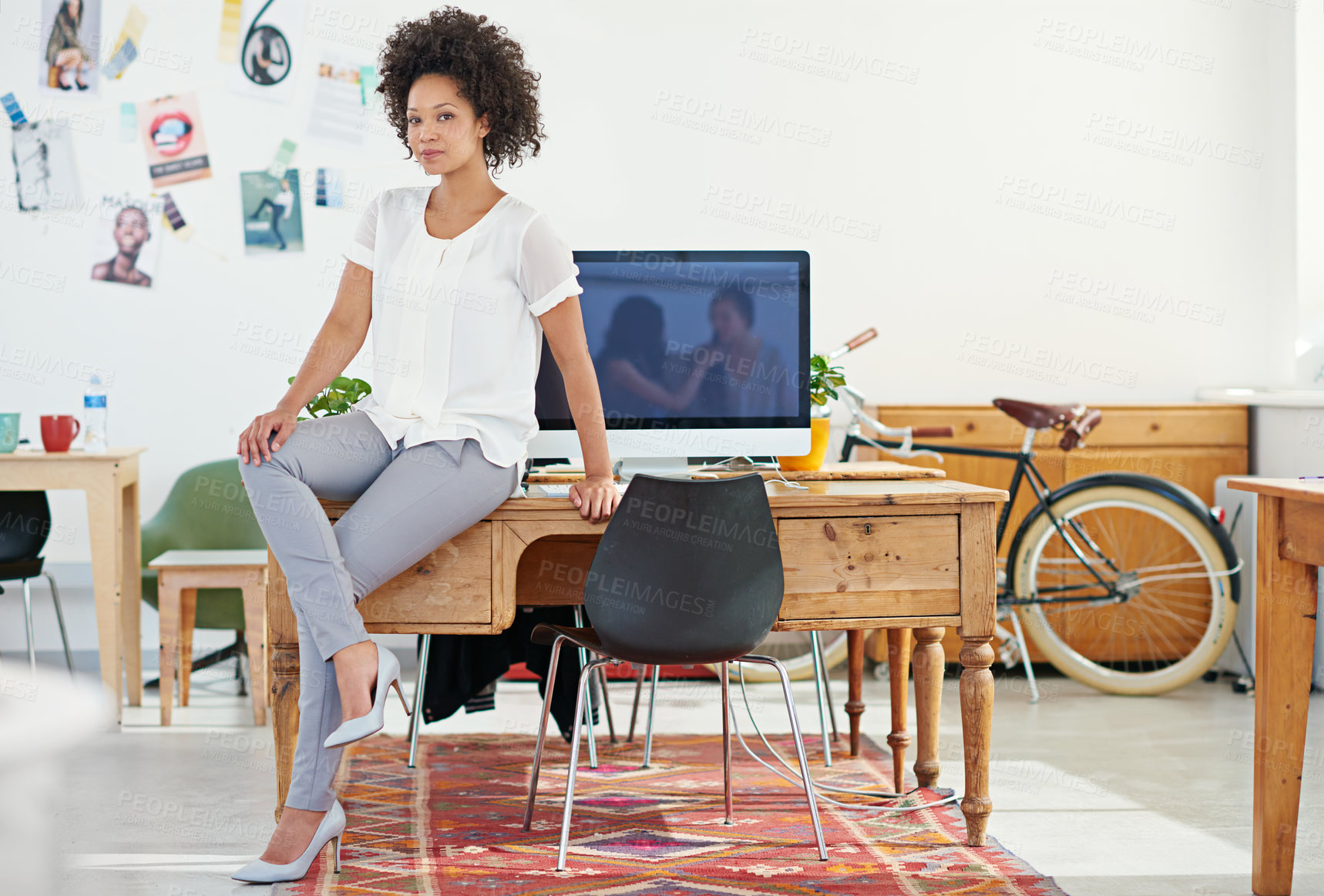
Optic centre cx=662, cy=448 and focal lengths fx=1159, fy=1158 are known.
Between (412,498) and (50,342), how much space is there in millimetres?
2430

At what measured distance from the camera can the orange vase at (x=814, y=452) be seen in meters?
2.47

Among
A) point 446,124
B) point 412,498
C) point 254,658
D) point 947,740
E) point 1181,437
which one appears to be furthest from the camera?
point 1181,437

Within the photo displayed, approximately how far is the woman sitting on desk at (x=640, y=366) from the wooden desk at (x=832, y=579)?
289mm

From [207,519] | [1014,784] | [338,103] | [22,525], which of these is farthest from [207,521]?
[1014,784]

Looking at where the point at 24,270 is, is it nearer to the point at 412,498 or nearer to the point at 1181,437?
the point at 412,498

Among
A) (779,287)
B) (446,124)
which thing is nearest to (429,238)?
(446,124)

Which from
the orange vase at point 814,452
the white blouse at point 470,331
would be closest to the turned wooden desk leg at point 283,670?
the white blouse at point 470,331

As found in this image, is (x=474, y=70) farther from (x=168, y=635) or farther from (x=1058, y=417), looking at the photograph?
(x=1058, y=417)

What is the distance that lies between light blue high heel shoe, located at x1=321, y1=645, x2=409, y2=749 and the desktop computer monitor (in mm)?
612

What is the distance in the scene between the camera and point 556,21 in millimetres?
3824

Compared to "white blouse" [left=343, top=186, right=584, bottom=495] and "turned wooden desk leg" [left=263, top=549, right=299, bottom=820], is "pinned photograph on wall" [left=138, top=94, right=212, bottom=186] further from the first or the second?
"turned wooden desk leg" [left=263, top=549, right=299, bottom=820]

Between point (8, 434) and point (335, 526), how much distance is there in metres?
1.79

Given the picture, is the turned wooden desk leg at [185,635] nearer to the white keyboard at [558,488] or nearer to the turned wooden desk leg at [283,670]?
the turned wooden desk leg at [283,670]

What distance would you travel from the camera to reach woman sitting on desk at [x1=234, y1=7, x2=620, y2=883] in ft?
6.20
